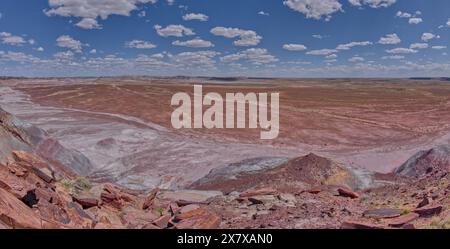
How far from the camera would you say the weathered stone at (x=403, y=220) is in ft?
36.5

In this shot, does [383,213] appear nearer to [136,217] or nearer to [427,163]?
[136,217]

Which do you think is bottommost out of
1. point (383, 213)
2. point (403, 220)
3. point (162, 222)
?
point (162, 222)

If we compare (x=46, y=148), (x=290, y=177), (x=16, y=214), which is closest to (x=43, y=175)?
(x=16, y=214)

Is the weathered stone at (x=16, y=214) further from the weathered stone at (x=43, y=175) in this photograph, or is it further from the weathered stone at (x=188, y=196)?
the weathered stone at (x=188, y=196)

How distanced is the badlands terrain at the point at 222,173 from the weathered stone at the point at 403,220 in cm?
8

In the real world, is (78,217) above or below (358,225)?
below

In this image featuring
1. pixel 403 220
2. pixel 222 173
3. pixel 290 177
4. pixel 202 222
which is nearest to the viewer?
pixel 403 220

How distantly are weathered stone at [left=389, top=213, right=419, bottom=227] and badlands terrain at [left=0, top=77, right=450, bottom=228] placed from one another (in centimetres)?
8

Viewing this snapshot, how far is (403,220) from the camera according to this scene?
37.4ft

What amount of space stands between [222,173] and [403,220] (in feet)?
51.4

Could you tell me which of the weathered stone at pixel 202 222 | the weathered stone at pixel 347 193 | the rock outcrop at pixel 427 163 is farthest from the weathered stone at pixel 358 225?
the rock outcrop at pixel 427 163
